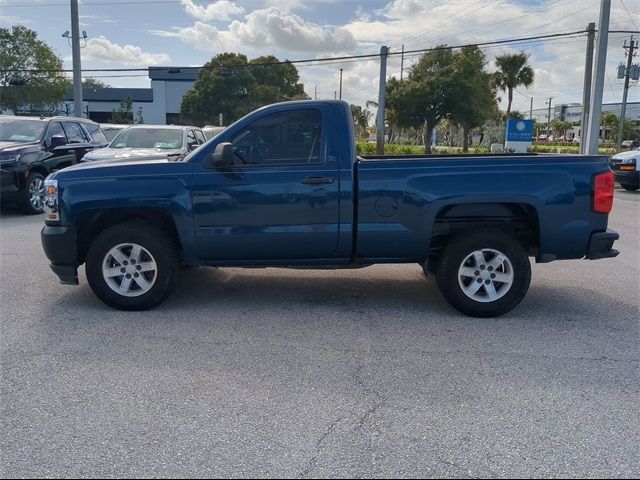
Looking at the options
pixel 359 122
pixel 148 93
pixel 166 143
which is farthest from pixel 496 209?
pixel 148 93

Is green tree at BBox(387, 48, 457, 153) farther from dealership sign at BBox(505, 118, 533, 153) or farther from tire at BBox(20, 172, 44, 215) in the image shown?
tire at BBox(20, 172, 44, 215)

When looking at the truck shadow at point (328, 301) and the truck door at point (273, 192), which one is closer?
the truck door at point (273, 192)

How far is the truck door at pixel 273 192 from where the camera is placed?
17.6ft

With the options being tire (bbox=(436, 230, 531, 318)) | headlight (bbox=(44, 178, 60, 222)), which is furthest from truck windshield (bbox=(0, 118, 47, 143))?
tire (bbox=(436, 230, 531, 318))

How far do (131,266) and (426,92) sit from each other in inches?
1263

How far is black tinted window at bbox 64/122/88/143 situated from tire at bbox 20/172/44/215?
163 cm

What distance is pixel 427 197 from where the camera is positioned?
530 centimetres

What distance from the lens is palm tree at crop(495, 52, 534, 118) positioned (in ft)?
135

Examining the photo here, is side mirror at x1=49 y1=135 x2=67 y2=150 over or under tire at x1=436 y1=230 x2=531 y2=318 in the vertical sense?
over

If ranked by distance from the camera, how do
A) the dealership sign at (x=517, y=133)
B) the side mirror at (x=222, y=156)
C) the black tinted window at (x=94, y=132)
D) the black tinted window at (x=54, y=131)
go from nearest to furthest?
the side mirror at (x=222, y=156) < the black tinted window at (x=54, y=131) < the black tinted window at (x=94, y=132) < the dealership sign at (x=517, y=133)

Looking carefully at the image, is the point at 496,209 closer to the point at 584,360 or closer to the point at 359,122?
the point at 584,360

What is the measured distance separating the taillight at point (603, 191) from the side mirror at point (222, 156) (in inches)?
131

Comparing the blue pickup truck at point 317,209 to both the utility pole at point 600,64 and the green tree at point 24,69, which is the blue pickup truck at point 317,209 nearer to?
the utility pole at point 600,64

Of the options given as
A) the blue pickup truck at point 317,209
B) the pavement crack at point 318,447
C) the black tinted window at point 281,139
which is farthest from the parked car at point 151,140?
the pavement crack at point 318,447
